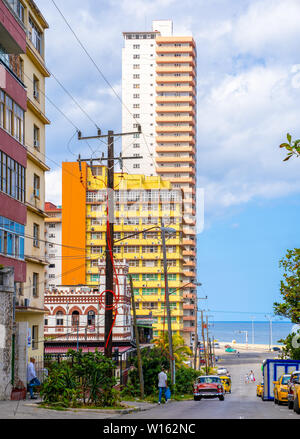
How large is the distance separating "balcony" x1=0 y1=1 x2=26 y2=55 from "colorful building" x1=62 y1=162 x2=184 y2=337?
86.0 metres

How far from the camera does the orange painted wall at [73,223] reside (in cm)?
12344

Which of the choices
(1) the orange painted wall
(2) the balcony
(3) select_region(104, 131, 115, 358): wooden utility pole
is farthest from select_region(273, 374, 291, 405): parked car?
(1) the orange painted wall

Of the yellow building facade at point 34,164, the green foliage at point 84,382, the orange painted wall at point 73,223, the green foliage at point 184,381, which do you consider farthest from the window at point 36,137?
the orange painted wall at point 73,223

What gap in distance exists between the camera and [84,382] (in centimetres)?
2622

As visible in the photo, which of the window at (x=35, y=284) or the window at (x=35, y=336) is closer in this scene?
the window at (x=35, y=336)

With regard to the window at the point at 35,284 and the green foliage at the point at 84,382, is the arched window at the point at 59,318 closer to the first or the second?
the window at the point at 35,284

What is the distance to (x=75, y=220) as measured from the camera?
12444 centimetres

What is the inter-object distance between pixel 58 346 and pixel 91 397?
45.6m

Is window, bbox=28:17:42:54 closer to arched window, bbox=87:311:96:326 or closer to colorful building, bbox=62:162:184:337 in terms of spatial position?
arched window, bbox=87:311:96:326

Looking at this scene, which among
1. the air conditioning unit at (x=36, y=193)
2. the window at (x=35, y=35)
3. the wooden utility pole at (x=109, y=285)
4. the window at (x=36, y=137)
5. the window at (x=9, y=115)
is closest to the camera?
the wooden utility pole at (x=109, y=285)

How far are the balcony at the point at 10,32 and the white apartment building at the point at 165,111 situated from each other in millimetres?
101460

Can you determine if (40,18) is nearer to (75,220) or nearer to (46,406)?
(46,406)

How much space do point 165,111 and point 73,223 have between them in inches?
1360

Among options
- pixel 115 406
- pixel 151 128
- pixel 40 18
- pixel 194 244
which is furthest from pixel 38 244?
pixel 151 128
